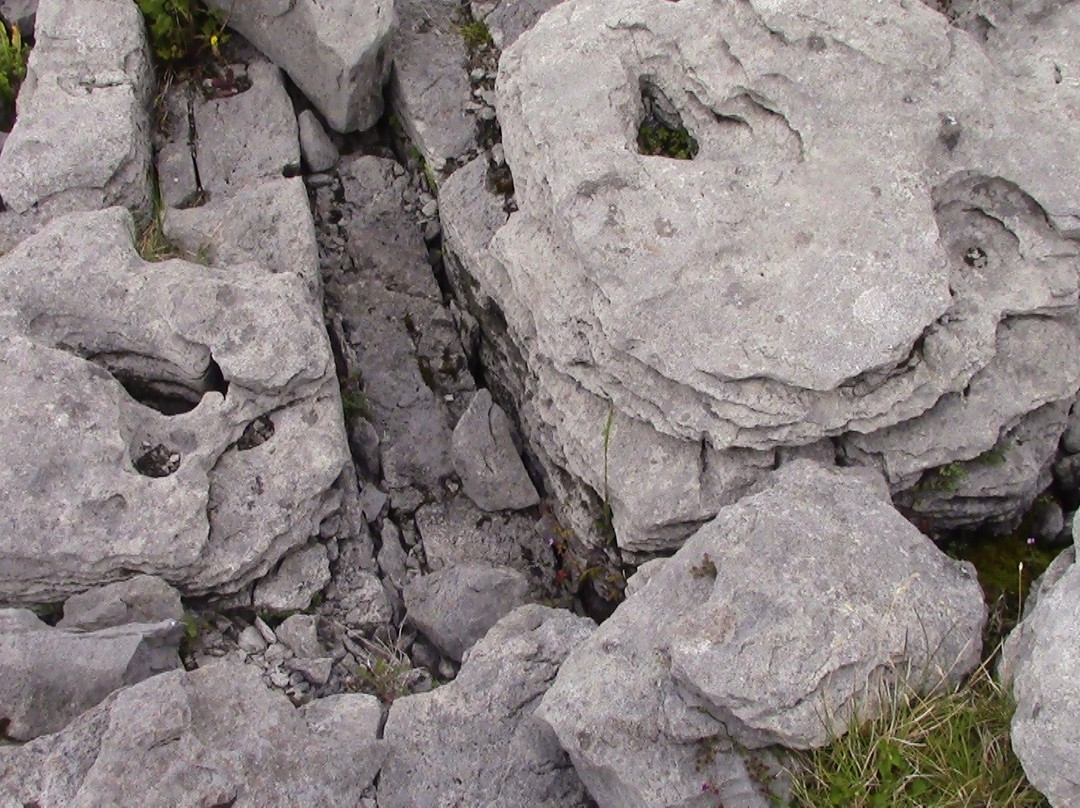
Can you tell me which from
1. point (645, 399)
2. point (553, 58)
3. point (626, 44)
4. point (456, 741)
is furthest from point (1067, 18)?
point (456, 741)

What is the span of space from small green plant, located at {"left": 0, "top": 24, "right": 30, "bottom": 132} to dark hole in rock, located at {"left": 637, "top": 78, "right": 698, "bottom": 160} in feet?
13.4

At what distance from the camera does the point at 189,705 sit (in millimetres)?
4492

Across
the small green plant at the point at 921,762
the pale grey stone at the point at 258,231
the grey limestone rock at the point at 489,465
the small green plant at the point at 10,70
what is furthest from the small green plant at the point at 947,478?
the small green plant at the point at 10,70

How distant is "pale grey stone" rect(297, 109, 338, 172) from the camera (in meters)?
7.34

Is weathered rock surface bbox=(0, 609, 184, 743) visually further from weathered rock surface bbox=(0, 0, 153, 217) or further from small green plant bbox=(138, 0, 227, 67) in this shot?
small green plant bbox=(138, 0, 227, 67)

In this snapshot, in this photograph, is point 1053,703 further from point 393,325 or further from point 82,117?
point 82,117

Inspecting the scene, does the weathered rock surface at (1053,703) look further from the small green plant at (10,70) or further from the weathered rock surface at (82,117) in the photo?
the small green plant at (10,70)

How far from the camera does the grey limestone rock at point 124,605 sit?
5.02 m

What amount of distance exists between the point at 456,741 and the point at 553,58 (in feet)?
11.8

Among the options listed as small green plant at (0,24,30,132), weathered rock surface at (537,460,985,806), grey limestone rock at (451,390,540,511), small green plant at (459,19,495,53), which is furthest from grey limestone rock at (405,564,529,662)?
small green plant at (0,24,30,132)

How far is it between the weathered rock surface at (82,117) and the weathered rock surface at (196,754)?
10.6ft

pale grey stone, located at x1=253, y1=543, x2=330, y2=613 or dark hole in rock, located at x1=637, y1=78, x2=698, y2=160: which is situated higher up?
dark hole in rock, located at x1=637, y1=78, x2=698, y2=160

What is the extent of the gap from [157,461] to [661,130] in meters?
3.24

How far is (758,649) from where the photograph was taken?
4.17 m
